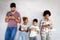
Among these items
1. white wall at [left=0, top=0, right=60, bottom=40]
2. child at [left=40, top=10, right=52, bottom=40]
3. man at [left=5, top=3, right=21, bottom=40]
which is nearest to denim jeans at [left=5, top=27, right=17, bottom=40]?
man at [left=5, top=3, right=21, bottom=40]

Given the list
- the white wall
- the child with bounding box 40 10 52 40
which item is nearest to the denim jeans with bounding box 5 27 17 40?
the white wall

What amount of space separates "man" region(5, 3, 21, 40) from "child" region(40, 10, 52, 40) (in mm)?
266

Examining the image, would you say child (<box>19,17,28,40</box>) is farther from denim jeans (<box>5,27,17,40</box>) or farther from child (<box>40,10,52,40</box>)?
child (<box>40,10,52,40</box>)

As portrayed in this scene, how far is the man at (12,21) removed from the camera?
2.33m

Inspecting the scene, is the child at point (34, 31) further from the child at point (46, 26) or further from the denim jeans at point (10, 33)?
the denim jeans at point (10, 33)

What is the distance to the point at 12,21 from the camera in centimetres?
234

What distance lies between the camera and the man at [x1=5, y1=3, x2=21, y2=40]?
2.33 metres

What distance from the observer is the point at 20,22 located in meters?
2.35

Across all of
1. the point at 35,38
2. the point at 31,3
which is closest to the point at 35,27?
the point at 35,38

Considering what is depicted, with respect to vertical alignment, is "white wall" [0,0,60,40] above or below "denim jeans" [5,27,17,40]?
above

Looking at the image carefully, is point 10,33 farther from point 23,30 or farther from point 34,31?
point 34,31

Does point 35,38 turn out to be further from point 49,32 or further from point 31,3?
point 31,3

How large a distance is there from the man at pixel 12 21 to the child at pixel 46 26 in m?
0.27

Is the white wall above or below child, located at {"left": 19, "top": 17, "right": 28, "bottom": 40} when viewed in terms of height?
above
